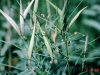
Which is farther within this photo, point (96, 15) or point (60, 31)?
point (96, 15)

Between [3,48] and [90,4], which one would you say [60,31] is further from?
[90,4]

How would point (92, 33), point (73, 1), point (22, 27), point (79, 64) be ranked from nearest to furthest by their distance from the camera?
point (22, 27), point (79, 64), point (92, 33), point (73, 1)

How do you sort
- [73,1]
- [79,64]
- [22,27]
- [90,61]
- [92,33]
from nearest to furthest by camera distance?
[22,27] < [79,64] < [90,61] < [92,33] < [73,1]

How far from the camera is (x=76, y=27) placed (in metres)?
1.88

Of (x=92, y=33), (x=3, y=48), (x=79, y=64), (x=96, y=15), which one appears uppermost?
(x=96, y=15)

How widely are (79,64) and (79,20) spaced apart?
19.2 inches

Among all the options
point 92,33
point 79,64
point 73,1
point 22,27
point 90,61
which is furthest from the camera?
point 73,1

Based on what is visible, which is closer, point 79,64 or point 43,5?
point 79,64

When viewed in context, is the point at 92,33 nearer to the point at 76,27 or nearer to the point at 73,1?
the point at 76,27

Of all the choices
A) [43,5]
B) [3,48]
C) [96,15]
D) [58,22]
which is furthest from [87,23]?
[58,22]

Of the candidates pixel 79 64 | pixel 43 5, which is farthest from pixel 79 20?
pixel 79 64

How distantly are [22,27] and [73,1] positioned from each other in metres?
1.32

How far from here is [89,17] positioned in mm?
1893

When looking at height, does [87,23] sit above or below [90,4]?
below
